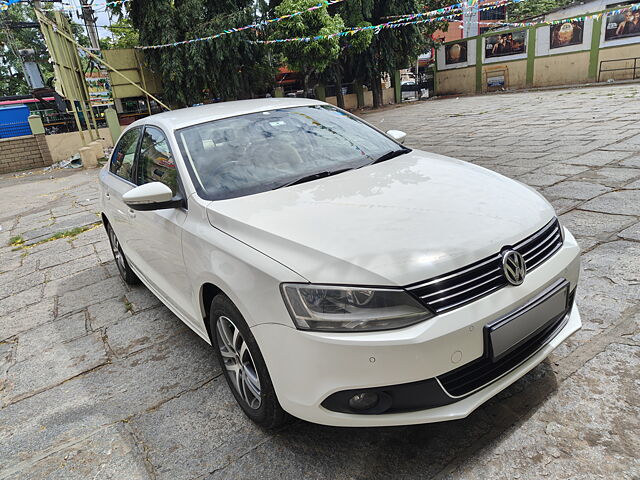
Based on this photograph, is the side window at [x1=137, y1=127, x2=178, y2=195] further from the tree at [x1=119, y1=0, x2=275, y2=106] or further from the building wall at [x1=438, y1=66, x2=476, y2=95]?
the building wall at [x1=438, y1=66, x2=476, y2=95]

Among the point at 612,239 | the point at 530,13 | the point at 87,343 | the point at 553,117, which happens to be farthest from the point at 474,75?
the point at 87,343

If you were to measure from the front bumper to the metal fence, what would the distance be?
67.1 feet

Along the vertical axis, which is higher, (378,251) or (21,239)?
(378,251)

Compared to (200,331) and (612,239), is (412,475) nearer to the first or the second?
(200,331)

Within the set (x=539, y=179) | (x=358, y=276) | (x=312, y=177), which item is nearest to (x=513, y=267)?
(x=358, y=276)

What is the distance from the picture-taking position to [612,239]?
3680 millimetres

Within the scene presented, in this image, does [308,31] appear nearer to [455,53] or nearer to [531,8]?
[455,53]

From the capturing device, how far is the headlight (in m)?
1.68

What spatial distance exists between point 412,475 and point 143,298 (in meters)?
2.88

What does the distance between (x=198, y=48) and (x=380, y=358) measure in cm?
1852

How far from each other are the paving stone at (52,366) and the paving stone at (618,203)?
14.5 ft

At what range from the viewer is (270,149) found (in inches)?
111

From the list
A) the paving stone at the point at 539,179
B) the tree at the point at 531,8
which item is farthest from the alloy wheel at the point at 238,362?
the tree at the point at 531,8

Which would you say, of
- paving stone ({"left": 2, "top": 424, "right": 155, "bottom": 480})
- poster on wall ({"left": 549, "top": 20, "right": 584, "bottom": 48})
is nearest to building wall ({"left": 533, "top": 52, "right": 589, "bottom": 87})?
poster on wall ({"left": 549, "top": 20, "right": 584, "bottom": 48})
